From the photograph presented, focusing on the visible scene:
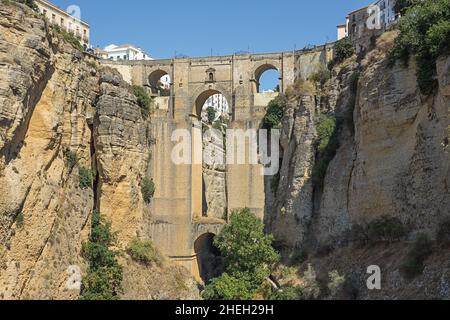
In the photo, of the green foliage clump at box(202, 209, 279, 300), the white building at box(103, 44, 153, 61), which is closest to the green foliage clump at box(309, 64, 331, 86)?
the green foliage clump at box(202, 209, 279, 300)

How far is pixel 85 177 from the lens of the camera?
3184 cm

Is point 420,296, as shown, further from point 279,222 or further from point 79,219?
point 79,219

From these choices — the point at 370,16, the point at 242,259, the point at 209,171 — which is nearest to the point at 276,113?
the point at 370,16

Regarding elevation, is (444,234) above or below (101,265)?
above

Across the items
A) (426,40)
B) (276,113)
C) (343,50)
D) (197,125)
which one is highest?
(343,50)

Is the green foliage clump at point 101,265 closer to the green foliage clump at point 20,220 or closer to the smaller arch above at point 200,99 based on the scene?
the green foliage clump at point 20,220

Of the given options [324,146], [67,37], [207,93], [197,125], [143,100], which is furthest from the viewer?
[207,93]

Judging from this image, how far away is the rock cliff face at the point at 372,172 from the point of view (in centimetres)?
1998

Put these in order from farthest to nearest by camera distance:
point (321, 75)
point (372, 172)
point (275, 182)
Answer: point (275, 182) < point (321, 75) < point (372, 172)

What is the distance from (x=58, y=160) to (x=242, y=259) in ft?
33.5

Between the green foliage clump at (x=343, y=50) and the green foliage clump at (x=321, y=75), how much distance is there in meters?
0.90

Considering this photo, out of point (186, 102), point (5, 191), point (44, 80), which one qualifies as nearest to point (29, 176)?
point (5, 191)

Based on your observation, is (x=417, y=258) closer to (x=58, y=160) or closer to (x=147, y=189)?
(x=58, y=160)

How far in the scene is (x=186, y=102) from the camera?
38.7 m
